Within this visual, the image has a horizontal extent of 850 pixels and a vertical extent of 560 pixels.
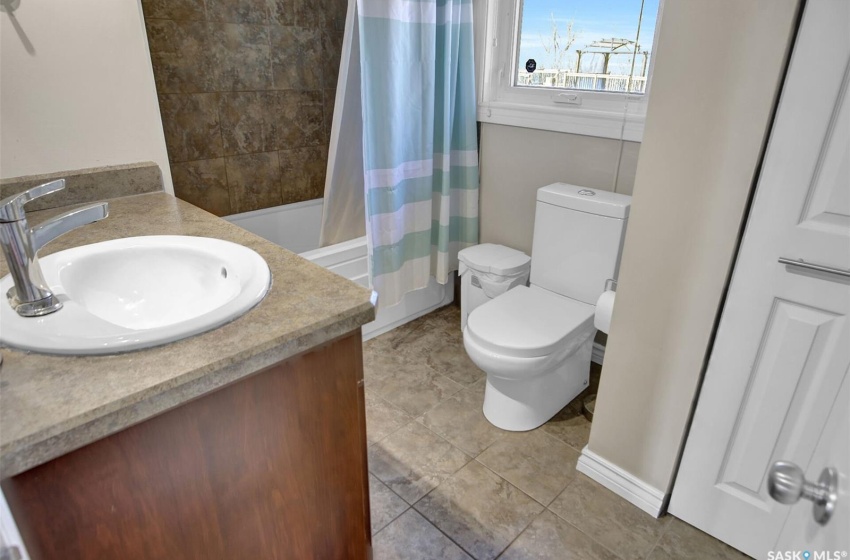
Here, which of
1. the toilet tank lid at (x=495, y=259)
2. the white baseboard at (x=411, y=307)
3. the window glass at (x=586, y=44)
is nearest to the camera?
the window glass at (x=586, y=44)

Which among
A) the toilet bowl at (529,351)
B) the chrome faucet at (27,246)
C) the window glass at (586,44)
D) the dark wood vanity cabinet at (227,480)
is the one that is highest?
the window glass at (586,44)

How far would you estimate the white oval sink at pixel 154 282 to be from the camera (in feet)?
2.85

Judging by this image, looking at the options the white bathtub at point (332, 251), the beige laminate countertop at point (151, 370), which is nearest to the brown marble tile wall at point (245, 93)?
the white bathtub at point (332, 251)

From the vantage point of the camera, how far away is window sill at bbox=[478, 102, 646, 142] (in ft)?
6.59

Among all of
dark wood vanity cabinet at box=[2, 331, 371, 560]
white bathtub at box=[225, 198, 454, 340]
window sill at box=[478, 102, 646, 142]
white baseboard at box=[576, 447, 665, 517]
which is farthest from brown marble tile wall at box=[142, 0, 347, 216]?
white baseboard at box=[576, 447, 665, 517]

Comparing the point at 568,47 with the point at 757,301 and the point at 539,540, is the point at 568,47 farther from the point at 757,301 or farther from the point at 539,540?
the point at 539,540

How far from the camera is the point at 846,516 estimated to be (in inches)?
20.1

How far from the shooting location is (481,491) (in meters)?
1.70

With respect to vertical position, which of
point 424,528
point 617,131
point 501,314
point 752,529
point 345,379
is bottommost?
point 424,528

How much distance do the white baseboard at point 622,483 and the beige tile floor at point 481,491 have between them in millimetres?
25

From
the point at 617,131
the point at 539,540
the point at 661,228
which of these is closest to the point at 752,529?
the point at 539,540

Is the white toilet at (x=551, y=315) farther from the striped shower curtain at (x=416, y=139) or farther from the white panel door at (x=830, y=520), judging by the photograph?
the white panel door at (x=830, y=520)

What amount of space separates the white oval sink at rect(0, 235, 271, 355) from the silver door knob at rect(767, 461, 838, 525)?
78 centimetres

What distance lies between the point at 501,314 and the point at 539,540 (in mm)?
777
